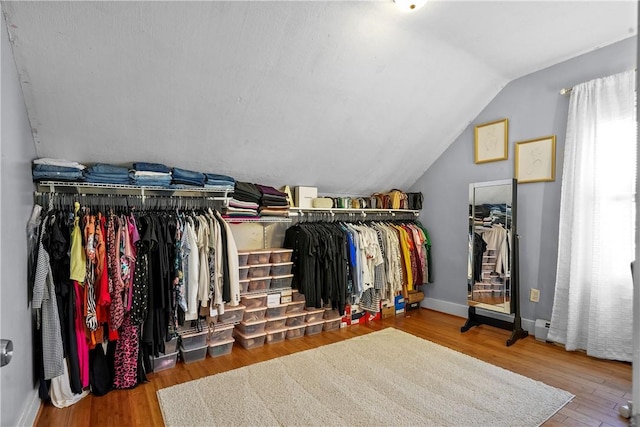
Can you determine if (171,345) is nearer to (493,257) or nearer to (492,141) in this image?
(493,257)

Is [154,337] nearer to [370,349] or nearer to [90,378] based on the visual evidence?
[90,378]

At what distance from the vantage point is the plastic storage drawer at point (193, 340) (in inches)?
111

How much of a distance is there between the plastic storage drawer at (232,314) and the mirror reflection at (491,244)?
249 cm

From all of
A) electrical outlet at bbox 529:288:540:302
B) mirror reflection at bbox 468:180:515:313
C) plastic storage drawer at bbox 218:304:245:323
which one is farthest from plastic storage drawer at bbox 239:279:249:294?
electrical outlet at bbox 529:288:540:302

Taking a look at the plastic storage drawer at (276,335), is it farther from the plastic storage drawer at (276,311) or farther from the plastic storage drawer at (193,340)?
the plastic storage drawer at (193,340)

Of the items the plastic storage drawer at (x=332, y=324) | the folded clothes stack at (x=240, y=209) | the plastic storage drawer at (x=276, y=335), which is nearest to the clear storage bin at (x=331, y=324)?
the plastic storage drawer at (x=332, y=324)

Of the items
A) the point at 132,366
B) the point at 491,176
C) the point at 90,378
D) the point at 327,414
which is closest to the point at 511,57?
the point at 491,176

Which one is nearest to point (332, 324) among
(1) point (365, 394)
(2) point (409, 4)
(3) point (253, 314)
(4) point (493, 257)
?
(3) point (253, 314)

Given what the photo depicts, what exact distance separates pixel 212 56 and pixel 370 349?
2.75 m

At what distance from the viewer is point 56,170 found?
2.35m

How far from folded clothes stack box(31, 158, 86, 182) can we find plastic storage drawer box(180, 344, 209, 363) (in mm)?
1608

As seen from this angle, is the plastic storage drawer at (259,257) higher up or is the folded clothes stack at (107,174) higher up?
the folded clothes stack at (107,174)

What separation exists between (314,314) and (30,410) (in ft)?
7.51

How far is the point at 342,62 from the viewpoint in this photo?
8.64 feet
